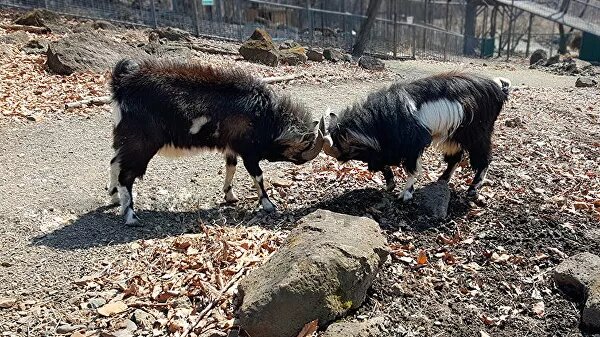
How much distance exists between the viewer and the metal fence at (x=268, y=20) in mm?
17656

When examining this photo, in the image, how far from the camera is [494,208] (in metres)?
6.04

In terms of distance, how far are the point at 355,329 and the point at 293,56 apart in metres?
11.6

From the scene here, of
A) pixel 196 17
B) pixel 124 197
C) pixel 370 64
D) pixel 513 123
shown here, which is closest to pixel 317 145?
pixel 124 197

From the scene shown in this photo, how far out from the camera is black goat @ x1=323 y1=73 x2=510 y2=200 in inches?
231

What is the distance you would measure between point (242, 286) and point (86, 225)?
2.34 meters

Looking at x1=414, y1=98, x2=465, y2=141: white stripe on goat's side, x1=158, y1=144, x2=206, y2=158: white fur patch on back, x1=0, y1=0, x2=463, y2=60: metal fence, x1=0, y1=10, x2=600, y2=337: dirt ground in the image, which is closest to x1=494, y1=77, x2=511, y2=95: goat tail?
x1=414, y1=98, x2=465, y2=141: white stripe on goat's side

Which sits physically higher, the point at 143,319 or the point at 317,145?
the point at 317,145

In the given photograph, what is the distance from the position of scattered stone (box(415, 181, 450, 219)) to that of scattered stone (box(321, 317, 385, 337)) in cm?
231

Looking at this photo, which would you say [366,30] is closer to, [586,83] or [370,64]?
[370,64]

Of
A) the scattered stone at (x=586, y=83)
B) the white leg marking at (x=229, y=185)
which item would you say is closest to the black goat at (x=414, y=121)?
the white leg marking at (x=229, y=185)

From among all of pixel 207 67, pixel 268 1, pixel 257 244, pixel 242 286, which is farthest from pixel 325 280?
pixel 268 1

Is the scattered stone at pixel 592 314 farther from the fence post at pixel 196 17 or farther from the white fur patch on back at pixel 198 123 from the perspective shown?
the fence post at pixel 196 17

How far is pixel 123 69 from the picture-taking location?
217 inches

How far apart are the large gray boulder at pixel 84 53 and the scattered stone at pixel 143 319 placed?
7.15 metres
